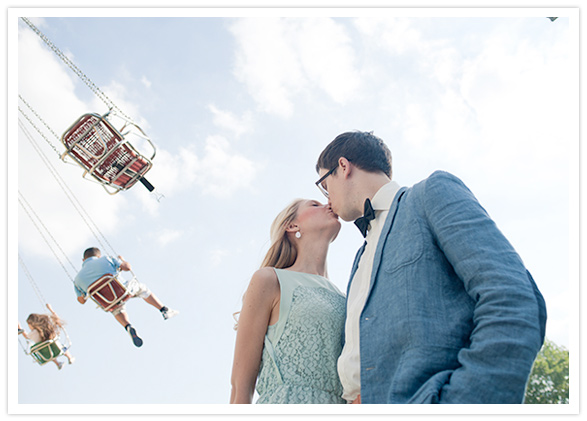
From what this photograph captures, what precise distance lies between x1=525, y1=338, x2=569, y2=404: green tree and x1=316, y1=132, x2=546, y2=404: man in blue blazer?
14457 millimetres

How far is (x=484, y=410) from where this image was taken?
58.8 inches

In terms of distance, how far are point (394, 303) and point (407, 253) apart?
0.19 metres

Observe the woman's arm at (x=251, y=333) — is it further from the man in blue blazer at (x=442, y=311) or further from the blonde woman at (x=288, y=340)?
the man in blue blazer at (x=442, y=311)

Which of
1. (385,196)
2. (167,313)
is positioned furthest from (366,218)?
(167,313)

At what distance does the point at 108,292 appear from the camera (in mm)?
7207

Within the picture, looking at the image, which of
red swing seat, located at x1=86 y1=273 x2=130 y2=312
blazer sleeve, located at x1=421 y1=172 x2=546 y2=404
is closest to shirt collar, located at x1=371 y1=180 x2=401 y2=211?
blazer sleeve, located at x1=421 y1=172 x2=546 y2=404

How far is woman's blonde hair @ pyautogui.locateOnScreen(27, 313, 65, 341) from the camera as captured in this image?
361 inches

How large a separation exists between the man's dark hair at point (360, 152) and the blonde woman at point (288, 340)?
28.1 inches

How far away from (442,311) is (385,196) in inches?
33.7

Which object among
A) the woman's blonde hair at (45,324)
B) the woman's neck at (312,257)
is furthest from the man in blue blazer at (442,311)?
the woman's blonde hair at (45,324)

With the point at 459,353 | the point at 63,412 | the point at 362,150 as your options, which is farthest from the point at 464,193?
the point at 63,412

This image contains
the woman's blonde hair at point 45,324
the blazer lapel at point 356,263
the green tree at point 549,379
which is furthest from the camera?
the green tree at point 549,379

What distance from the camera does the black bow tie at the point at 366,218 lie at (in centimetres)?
242

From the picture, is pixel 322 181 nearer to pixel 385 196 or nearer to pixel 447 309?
pixel 385 196
